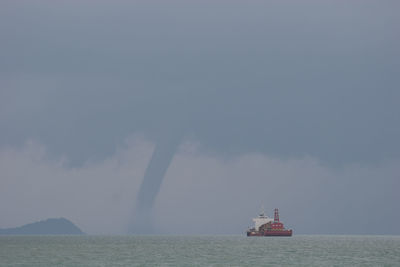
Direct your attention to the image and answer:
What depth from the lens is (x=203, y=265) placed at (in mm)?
96312

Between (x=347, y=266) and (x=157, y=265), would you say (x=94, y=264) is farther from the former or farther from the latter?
(x=347, y=266)

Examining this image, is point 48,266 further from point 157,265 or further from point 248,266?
point 248,266

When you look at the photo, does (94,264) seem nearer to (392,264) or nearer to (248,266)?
(248,266)

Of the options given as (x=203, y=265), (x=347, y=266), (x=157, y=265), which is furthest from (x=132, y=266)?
(x=347, y=266)

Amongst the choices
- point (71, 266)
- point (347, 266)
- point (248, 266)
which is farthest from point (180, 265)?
point (347, 266)

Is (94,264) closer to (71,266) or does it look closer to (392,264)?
(71,266)

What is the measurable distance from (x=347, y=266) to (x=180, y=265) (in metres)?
25.6

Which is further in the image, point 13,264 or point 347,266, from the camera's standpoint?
point 13,264

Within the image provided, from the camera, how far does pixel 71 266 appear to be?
9644cm

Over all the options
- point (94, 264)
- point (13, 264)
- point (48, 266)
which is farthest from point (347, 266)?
point (13, 264)

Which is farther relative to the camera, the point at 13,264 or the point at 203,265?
the point at 13,264

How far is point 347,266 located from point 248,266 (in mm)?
15285

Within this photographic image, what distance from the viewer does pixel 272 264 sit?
10025cm

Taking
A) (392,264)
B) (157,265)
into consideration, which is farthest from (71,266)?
(392,264)
